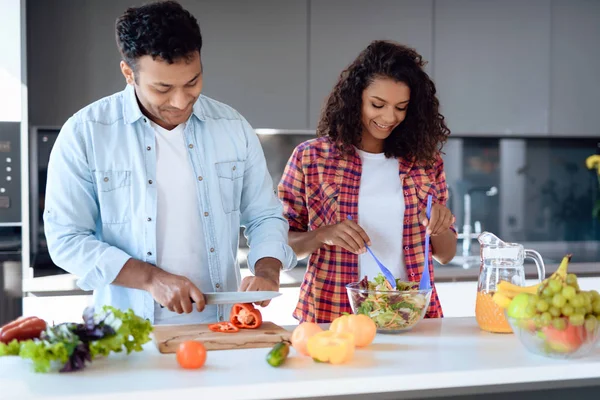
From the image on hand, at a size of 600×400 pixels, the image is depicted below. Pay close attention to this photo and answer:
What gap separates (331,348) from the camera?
54.2 inches

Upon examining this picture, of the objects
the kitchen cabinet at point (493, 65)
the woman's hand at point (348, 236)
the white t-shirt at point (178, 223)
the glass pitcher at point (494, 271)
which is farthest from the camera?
the kitchen cabinet at point (493, 65)

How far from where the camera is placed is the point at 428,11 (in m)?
3.50

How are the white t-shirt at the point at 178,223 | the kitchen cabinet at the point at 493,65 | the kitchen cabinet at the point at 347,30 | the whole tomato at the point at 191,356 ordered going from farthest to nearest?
the kitchen cabinet at the point at 493,65, the kitchen cabinet at the point at 347,30, the white t-shirt at the point at 178,223, the whole tomato at the point at 191,356

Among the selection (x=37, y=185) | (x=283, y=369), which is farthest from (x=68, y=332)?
(x=37, y=185)

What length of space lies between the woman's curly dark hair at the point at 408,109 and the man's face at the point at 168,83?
0.57 meters

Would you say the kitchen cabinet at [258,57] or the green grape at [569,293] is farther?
the kitchen cabinet at [258,57]

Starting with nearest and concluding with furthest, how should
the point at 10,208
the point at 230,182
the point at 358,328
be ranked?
the point at 358,328 → the point at 230,182 → the point at 10,208

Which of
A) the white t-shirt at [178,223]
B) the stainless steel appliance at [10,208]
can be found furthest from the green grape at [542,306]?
the stainless steel appliance at [10,208]

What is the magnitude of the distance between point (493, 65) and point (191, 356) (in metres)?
2.69

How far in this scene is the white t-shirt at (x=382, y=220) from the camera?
6.87 ft

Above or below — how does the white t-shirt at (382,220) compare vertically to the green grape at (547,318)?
above

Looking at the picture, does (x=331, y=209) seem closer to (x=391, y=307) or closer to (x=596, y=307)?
(x=391, y=307)

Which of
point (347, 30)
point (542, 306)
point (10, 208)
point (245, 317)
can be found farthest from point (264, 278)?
point (347, 30)

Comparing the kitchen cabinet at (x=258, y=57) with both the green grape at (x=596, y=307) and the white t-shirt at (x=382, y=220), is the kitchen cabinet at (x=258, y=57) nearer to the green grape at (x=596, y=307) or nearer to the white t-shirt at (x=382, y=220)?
the white t-shirt at (x=382, y=220)
